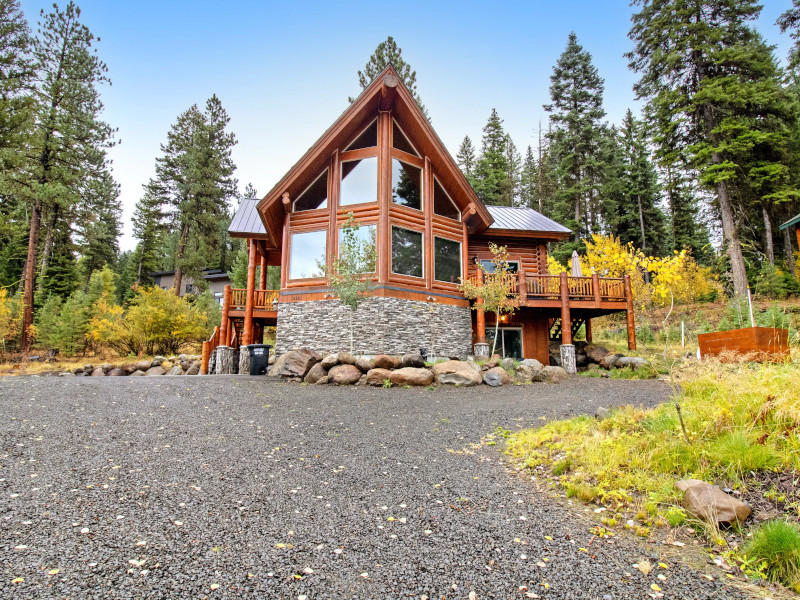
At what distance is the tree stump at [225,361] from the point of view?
13995 millimetres

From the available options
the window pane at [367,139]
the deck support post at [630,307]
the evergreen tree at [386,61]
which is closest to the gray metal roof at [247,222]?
the window pane at [367,139]

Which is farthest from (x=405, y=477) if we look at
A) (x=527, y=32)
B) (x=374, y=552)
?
(x=527, y=32)

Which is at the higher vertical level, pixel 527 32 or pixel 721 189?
pixel 527 32

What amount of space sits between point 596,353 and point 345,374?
8.96 metres

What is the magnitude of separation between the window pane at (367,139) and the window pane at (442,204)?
2.56 m

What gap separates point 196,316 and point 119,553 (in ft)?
65.7

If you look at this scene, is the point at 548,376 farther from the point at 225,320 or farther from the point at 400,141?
the point at 225,320

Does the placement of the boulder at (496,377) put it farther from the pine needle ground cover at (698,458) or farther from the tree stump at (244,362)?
the tree stump at (244,362)

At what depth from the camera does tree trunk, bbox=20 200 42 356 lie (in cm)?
1905

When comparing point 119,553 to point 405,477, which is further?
point 405,477

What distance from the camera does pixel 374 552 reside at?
2.49 metres

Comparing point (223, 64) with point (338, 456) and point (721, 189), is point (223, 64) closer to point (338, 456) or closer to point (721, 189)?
point (338, 456)

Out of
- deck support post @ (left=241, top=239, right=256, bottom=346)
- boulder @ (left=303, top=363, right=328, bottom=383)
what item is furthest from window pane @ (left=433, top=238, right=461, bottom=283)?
deck support post @ (left=241, top=239, right=256, bottom=346)

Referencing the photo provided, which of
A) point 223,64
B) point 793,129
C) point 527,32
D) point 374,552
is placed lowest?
point 374,552
